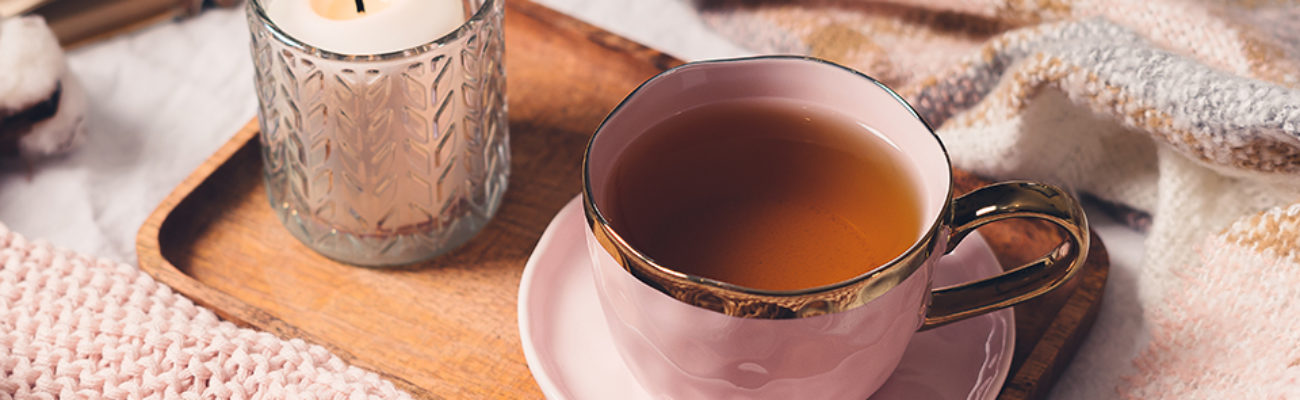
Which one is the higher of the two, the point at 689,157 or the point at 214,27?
the point at 689,157

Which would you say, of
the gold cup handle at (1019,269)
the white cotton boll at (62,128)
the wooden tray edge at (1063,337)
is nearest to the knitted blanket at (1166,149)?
the wooden tray edge at (1063,337)

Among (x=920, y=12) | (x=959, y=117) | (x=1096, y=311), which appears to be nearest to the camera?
(x=1096, y=311)

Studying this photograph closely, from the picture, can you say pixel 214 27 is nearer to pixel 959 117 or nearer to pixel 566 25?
pixel 566 25

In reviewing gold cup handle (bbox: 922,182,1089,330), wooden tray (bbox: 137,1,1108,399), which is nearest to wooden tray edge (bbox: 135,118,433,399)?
wooden tray (bbox: 137,1,1108,399)

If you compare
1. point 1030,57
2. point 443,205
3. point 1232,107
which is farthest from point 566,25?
point 1232,107

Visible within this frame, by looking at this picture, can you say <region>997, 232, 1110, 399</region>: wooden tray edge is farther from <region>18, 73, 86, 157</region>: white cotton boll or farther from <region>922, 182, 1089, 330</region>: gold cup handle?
<region>18, 73, 86, 157</region>: white cotton boll

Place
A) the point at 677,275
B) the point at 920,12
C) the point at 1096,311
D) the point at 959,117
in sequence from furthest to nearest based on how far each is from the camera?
the point at 920,12 < the point at 959,117 < the point at 1096,311 < the point at 677,275

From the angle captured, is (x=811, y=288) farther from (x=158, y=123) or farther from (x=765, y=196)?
(x=158, y=123)
